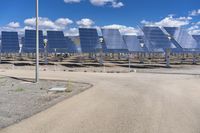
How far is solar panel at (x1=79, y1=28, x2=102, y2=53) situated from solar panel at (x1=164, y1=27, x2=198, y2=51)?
639 inches

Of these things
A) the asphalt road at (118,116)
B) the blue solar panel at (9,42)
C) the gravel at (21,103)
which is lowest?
the gravel at (21,103)

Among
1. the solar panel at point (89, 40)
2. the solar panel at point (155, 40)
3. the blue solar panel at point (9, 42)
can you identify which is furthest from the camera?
the blue solar panel at point (9, 42)

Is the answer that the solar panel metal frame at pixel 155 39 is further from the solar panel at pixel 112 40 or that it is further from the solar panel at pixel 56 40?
the solar panel at pixel 56 40

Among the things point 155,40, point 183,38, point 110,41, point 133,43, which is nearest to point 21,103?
point 155,40

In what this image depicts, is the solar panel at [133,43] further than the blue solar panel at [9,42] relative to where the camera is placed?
Yes

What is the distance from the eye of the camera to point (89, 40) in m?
64.5

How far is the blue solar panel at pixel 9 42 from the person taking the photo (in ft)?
224

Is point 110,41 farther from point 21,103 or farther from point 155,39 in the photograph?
point 21,103

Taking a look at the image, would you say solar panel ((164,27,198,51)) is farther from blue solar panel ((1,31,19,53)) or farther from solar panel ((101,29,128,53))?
blue solar panel ((1,31,19,53))

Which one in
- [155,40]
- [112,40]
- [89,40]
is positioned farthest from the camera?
[112,40]

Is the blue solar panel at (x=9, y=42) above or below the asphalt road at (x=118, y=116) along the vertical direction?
above

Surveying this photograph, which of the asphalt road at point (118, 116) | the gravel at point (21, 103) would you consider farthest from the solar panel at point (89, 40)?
the asphalt road at point (118, 116)

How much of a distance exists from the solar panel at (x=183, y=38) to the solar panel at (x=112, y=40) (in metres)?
9.98

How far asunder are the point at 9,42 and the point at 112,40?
63.4 feet
